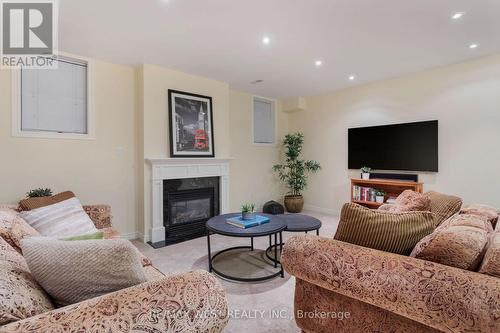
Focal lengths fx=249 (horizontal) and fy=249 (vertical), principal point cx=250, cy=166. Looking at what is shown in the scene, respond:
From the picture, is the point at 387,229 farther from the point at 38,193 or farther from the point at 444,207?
the point at 38,193

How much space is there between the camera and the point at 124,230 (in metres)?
3.69

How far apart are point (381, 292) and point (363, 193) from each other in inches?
145

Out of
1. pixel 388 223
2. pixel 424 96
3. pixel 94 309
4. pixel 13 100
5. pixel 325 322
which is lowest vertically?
pixel 325 322

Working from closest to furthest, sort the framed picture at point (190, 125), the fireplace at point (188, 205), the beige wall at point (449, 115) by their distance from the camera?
the beige wall at point (449, 115), the fireplace at point (188, 205), the framed picture at point (190, 125)

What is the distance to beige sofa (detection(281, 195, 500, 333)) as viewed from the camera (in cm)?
96

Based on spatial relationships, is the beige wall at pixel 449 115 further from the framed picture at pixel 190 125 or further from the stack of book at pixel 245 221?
the stack of book at pixel 245 221

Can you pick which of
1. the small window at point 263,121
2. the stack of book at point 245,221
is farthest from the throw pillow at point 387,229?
the small window at point 263,121

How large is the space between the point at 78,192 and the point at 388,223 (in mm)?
3590

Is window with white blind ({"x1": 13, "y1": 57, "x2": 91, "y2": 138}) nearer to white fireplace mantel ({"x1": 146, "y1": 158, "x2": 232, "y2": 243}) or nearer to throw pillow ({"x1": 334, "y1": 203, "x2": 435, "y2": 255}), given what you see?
white fireplace mantel ({"x1": 146, "y1": 158, "x2": 232, "y2": 243})

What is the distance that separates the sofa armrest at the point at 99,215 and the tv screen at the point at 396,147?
4.17m

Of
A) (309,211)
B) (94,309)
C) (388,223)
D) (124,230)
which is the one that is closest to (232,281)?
(388,223)

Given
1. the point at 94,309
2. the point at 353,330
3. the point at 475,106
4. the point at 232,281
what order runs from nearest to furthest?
the point at 94,309, the point at 353,330, the point at 232,281, the point at 475,106

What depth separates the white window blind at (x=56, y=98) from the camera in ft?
9.82

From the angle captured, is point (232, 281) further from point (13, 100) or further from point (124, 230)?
point (13, 100)
